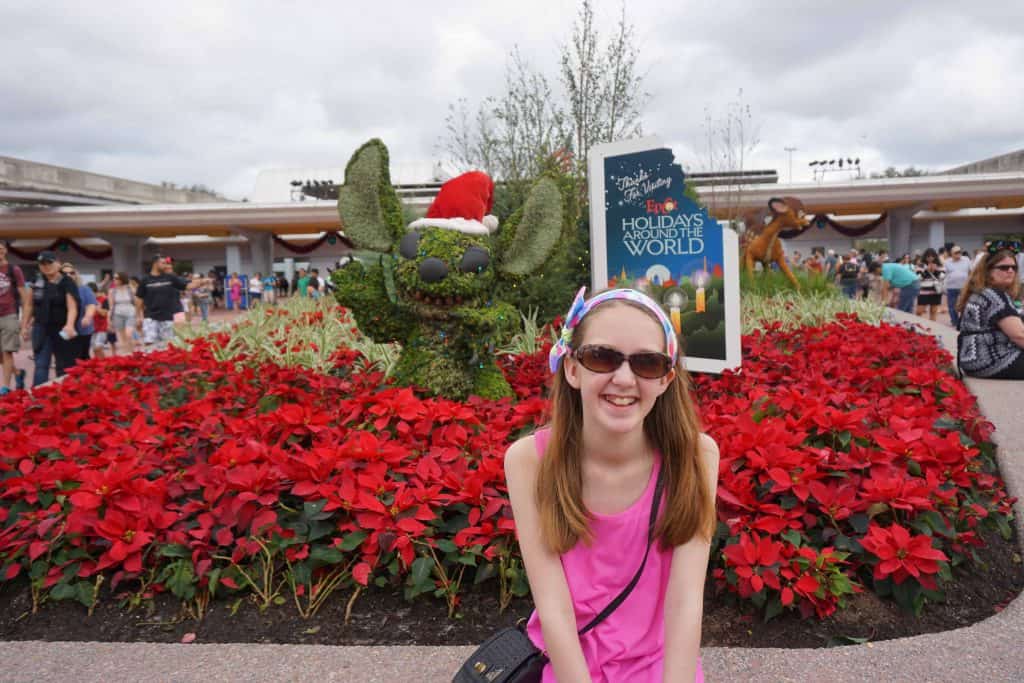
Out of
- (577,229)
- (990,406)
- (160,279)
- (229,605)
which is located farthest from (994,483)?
(160,279)

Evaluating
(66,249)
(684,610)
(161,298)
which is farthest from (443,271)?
(66,249)

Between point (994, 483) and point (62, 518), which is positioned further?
point (994, 483)

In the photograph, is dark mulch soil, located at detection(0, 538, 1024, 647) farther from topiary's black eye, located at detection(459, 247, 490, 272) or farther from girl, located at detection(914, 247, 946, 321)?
girl, located at detection(914, 247, 946, 321)

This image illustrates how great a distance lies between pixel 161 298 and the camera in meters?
9.28

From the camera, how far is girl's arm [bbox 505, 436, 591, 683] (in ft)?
4.98

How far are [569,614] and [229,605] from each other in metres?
1.49

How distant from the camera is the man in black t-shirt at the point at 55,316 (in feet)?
24.0

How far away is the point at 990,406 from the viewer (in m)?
4.02

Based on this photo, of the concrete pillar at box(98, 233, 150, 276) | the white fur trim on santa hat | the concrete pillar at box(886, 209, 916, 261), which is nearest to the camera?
the white fur trim on santa hat

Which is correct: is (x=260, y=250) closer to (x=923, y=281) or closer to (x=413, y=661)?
(x=923, y=281)

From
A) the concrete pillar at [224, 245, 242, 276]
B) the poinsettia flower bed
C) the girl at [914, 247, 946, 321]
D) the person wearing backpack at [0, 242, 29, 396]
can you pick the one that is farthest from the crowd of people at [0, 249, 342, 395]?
the concrete pillar at [224, 245, 242, 276]

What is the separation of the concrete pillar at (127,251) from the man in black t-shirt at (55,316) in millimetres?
26353

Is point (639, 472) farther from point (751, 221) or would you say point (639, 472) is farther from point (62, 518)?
point (751, 221)

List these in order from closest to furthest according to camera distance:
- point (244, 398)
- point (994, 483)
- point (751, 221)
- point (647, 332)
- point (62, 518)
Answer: point (647, 332) < point (62, 518) < point (994, 483) < point (244, 398) < point (751, 221)
